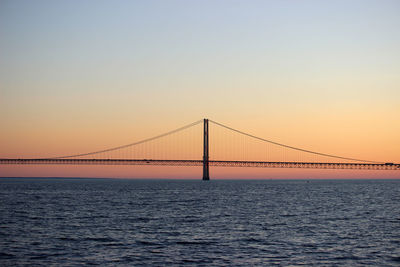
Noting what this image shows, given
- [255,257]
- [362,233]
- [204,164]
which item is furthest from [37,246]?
[204,164]

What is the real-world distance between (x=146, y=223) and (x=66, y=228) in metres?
5.18

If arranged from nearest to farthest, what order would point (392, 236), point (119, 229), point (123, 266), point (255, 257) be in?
point (123, 266) < point (255, 257) < point (392, 236) < point (119, 229)

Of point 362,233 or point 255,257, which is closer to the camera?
point 255,257

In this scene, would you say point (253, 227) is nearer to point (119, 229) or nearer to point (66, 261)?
point (119, 229)

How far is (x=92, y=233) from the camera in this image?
89.0 ft

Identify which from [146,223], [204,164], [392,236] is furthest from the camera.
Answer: [204,164]

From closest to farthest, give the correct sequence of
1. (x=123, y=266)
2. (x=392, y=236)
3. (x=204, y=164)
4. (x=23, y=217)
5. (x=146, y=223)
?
1. (x=123, y=266)
2. (x=392, y=236)
3. (x=146, y=223)
4. (x=23, y=217)
5. (x=204, y=164)

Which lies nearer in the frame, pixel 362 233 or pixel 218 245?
pixel 218 245

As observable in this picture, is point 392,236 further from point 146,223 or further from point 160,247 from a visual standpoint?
point 146,223

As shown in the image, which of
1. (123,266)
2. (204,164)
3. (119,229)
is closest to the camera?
(123,266)

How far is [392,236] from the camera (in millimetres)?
26578

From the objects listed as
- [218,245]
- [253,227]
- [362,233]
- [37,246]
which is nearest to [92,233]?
[37,246]

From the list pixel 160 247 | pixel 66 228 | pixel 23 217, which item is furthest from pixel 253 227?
pixel 23 217

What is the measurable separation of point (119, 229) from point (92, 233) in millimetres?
2111
